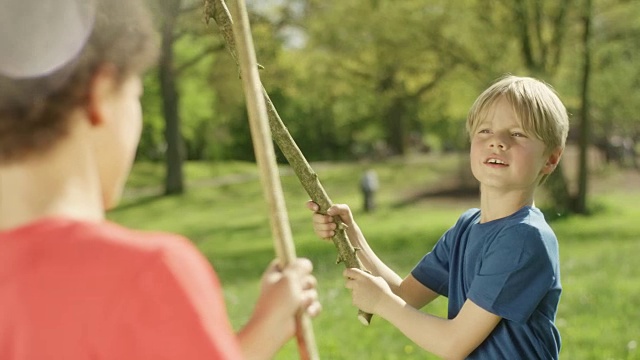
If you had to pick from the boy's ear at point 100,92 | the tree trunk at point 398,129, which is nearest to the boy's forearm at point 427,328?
the boy's ear at point 100,92

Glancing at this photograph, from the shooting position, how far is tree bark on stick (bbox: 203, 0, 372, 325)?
2604mm

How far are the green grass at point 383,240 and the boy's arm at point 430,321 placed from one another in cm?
454

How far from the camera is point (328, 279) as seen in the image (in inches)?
490

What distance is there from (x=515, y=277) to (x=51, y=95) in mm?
1479

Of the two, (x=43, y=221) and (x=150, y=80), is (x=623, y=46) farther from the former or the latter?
(x=150, y=80)

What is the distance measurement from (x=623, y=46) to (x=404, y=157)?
61.0 feet

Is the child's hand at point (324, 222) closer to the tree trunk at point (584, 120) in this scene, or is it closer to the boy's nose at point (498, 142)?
the boy's nose at point (498, 142)

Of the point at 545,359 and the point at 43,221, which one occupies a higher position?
the point at 43,221

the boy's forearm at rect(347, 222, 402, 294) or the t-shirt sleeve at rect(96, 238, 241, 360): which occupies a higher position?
the t-shirt sleeve at rect(96, 238, 241, 360)

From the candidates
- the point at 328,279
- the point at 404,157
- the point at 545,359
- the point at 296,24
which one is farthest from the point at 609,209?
the point at 545,359

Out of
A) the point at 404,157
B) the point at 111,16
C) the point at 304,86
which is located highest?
the point at 111,16

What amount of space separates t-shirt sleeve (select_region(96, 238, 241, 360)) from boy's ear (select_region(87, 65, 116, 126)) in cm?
24

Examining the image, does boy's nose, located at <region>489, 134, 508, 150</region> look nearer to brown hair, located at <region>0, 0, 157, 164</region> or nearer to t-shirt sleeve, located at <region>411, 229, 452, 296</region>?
t-shirt sleeve, located at <region>411, 229, 452, 296</region>

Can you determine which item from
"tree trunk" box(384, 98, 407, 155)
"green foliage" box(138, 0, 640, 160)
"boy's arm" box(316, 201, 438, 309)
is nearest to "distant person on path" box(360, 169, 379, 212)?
"green foliage" box(138, 0, 640, 160)
